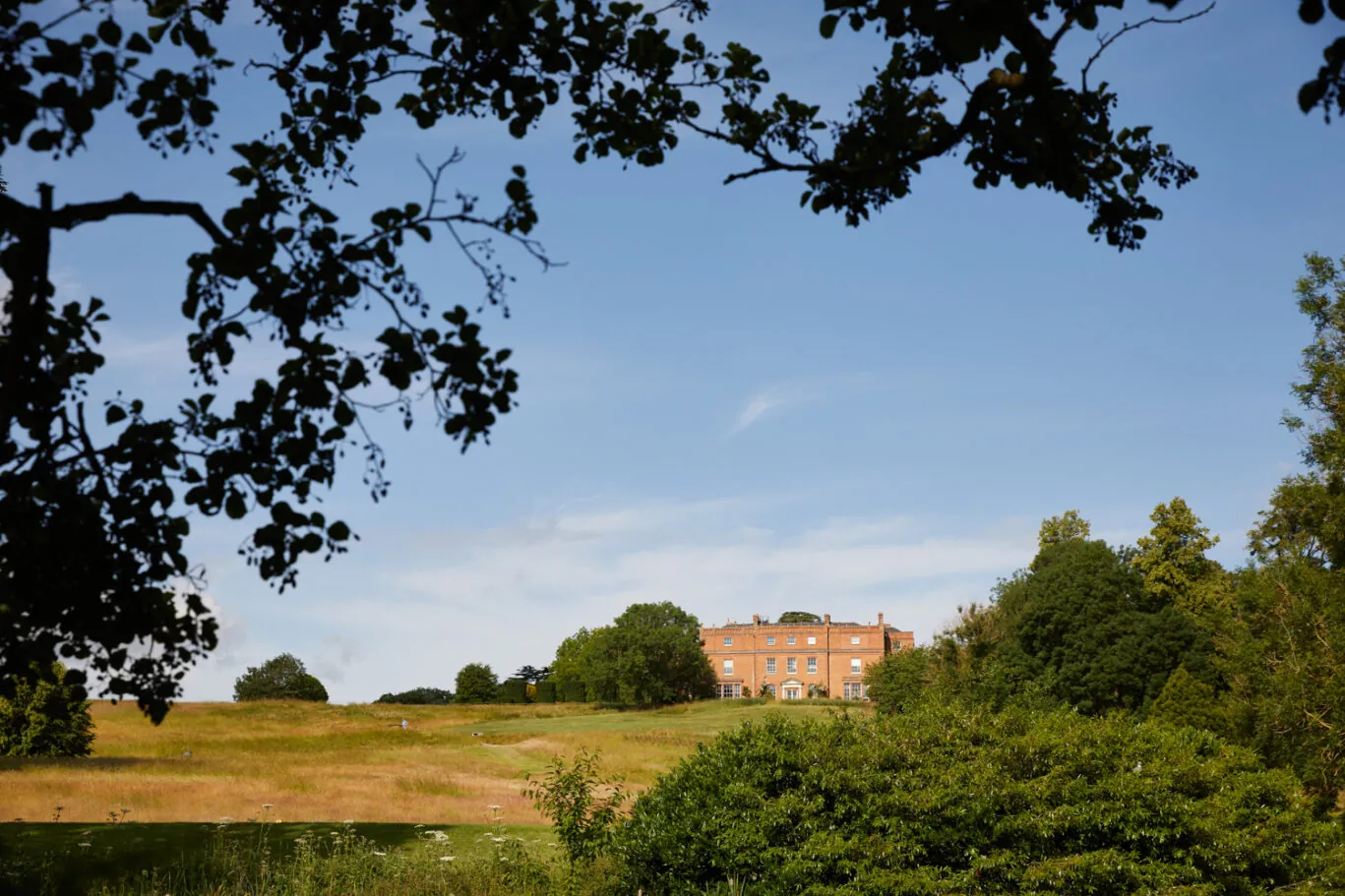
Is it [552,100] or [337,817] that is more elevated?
[552,100]

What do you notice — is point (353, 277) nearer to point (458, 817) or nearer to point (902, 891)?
point (902, 891)

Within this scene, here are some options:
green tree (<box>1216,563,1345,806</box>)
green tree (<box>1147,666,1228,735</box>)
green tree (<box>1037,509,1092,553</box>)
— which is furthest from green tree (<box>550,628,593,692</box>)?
green tree (<box>1216,563,1345,806</box>)

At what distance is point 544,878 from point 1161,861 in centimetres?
623

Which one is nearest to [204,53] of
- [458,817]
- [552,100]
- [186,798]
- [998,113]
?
[552,100]

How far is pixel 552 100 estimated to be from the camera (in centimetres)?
479

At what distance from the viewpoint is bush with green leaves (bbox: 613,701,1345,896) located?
→ 366 inches

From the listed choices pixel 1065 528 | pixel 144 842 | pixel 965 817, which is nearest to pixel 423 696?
pixel 1065 528

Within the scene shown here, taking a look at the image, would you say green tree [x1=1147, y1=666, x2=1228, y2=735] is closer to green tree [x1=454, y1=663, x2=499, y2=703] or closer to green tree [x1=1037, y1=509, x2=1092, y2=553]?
green tree [x1=1037, y1=509, x2=1092, y2=553]

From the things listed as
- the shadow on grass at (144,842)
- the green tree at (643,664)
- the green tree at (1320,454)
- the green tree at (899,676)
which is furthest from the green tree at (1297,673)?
the green tree at (643,664)

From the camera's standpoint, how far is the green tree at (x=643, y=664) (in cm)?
6606

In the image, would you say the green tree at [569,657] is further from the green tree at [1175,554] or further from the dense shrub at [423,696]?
the green tree at [1175,554]

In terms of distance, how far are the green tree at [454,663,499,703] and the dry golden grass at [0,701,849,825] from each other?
19.7 metres

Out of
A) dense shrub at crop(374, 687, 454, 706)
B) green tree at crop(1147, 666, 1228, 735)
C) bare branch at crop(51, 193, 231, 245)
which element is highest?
bare branch at crop(51, 193, 231, 245)

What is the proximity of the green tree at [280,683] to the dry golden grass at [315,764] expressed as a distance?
17.5 m
